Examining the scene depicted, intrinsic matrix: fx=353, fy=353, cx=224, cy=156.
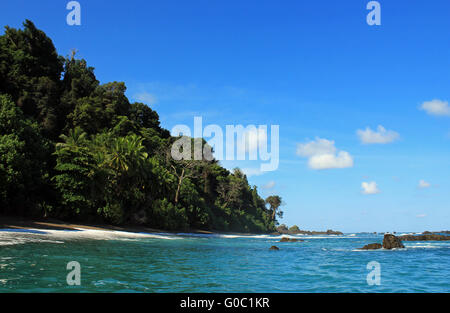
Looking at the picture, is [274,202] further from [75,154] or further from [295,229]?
[75,154]

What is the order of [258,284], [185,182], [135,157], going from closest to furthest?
[258,284]
[135,157]
[185,182]

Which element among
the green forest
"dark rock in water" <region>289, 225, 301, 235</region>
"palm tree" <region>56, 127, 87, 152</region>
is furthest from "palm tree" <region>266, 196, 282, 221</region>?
"palm tree" <region>56, 127, 87, 152</region>

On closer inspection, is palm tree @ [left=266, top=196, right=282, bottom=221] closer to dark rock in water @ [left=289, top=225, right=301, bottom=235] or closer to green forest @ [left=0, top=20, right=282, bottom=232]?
dark rock in water @ [left=289, top=225, right=301, bottom=235]

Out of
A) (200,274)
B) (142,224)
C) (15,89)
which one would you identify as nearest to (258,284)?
(200,274)

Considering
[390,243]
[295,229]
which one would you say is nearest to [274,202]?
[295,229]

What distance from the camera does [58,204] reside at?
127 feet

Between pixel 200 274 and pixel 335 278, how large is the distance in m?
5.62

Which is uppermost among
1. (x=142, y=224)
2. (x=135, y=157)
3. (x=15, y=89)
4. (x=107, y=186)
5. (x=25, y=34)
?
(x=25, y=34)

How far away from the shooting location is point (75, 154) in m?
38.6

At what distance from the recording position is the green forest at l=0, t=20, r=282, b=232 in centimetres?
3444

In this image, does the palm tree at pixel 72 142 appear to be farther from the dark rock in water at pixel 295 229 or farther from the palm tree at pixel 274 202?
the dark rock in water at pixel 295 229

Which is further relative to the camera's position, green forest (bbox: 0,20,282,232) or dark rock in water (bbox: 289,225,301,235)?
dark rock in water (bbox: 289,225,301,235)

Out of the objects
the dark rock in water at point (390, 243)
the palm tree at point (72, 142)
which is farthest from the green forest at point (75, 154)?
the dark rock in water at point (390, 243)

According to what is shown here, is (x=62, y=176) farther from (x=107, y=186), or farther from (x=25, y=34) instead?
(x=25, y=34)
